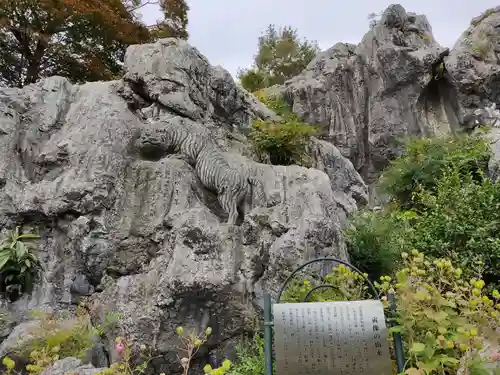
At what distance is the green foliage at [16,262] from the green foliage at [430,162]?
607 centimetres

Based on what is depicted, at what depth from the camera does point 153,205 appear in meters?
5.06

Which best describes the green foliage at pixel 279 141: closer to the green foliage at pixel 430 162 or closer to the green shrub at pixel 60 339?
the green foliage at pixel 430 162

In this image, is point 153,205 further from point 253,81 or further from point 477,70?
point 253,81

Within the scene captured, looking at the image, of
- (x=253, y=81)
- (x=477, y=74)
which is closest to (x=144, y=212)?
(x=477, y=74)

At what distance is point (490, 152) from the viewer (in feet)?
24.0

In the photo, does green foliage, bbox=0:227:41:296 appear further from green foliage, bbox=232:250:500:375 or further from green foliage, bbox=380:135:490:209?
green foliage, bbox=380:135:490:209

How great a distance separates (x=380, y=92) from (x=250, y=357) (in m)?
9.56

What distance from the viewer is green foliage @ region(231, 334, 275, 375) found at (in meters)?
3.53

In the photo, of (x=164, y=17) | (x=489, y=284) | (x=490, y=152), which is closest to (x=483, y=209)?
(x=489, y=284)

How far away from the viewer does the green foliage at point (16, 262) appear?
462 cm

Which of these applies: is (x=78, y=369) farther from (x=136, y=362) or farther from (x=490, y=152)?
(x=490, y=152)

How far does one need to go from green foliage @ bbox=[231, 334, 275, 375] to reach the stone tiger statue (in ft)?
4.53

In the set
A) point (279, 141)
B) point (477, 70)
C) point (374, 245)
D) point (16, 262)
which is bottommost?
point (16, 262)

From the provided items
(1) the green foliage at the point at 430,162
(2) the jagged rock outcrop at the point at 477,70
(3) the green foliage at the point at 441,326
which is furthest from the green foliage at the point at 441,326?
(2) the jagged rock outcrop at the point at 477,70
